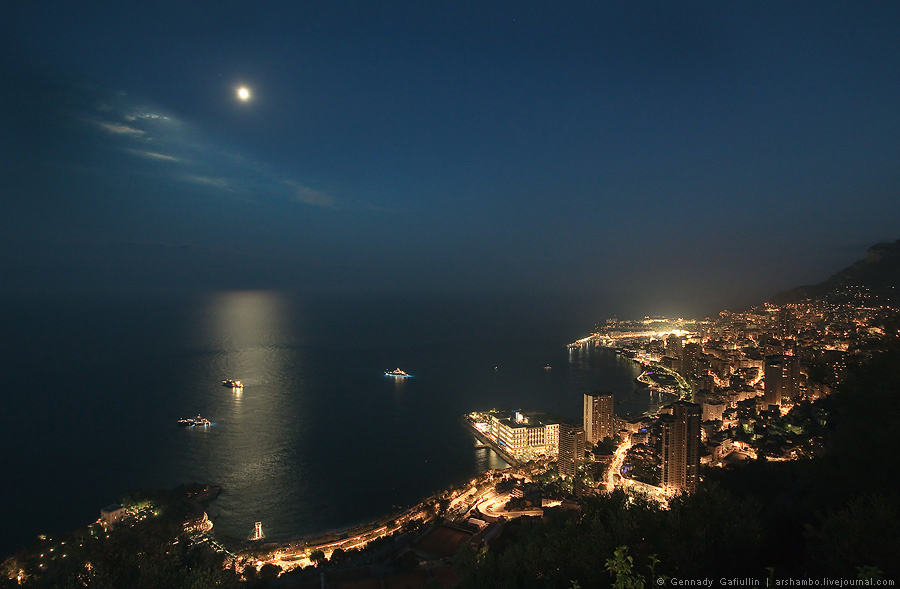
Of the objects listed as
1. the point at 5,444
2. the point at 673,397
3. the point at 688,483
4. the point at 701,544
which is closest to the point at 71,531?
the point at 5,444

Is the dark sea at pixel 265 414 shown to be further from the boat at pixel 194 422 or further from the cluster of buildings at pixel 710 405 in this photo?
the cluster of buildings at pixel 710 405

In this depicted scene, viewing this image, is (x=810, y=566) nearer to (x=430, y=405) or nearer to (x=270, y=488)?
(x=270, y=488)

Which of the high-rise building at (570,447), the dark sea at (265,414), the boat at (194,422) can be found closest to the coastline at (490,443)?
the dark sea at (265,414)

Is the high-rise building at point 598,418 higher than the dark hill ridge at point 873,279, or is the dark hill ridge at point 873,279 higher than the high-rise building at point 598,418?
the dark hill ridge at point 873,279

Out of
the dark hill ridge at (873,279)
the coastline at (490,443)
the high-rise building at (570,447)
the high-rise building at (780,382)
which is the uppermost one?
the dark hill ridge at (873,279)

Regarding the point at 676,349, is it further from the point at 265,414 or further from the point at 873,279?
the point at 265,414

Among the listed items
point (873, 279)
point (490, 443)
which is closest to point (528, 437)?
point (490, 443)
